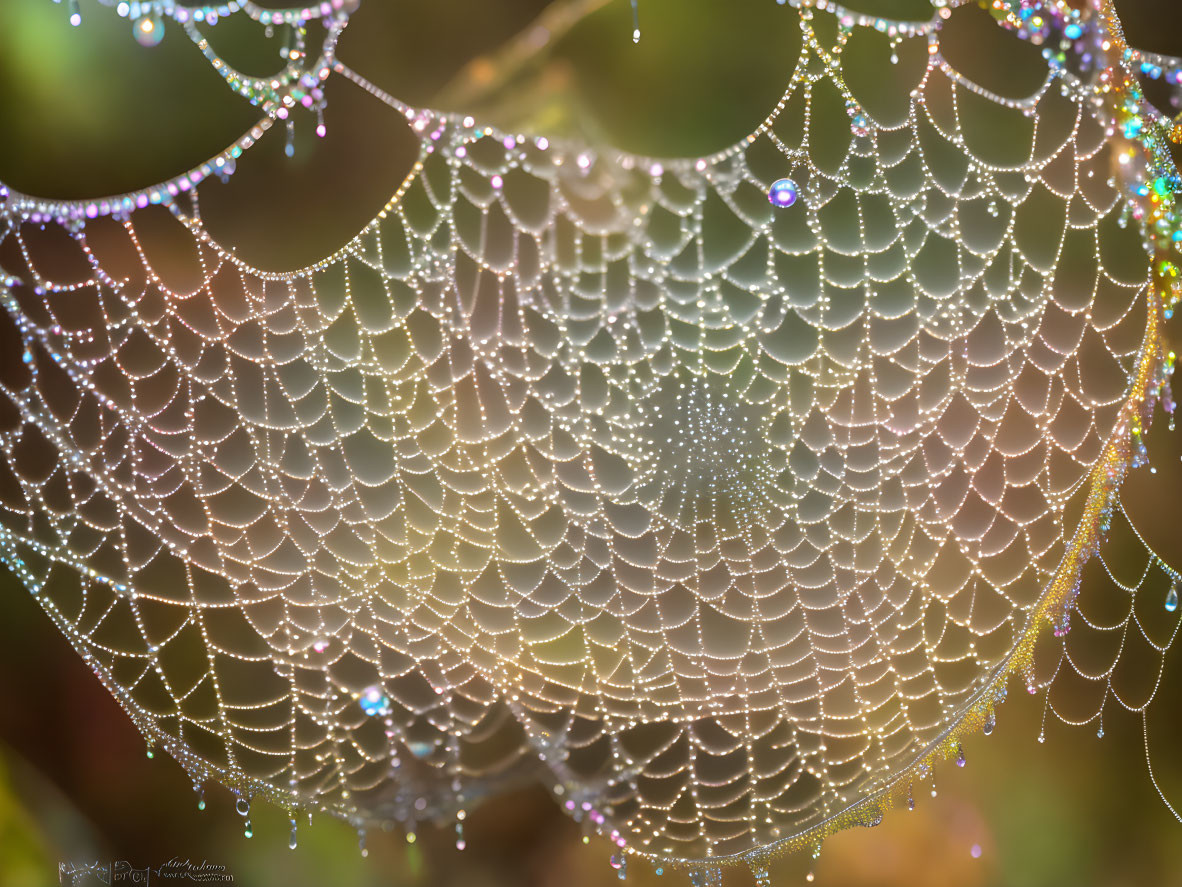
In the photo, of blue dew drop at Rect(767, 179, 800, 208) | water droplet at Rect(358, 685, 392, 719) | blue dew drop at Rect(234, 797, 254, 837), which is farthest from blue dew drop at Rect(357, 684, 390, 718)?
blue dew drop at Rect(767, 179, 800, 208)

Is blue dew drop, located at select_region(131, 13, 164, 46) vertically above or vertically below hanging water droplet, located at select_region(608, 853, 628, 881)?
above

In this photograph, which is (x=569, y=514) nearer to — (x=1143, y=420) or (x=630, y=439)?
(x=630, y=439)

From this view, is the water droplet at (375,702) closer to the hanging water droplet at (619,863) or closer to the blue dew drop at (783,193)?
the hanging water droplet at (619,863)

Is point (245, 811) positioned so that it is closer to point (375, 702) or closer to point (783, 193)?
point (375, 702)

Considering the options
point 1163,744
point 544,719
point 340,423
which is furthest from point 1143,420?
point 340,423

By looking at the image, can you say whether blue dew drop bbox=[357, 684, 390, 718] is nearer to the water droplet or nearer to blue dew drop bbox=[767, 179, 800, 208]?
the water droplet
